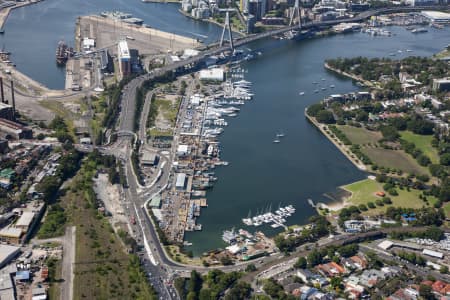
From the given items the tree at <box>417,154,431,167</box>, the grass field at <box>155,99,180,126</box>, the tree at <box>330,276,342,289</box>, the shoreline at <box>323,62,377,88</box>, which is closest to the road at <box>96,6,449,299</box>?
the grass field at <box>155,99,180,126</box>

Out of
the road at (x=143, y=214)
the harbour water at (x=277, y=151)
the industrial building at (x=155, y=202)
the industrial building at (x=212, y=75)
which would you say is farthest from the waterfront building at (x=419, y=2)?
the industrial building at (x=155, y=202)

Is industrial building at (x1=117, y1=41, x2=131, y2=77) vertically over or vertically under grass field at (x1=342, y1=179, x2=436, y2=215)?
over

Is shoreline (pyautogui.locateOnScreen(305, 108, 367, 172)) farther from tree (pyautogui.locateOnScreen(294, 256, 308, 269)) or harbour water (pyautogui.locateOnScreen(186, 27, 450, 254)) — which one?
tree (pyautogui.locateOnScreen(294, 256, 308, 269))

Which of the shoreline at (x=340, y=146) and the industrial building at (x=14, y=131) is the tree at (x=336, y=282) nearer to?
the shoreline at (x=340, y=146)

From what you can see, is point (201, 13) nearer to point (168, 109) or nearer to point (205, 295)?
point (168, 109)

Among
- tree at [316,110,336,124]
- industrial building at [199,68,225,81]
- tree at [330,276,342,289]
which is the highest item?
industrial building at [199,68,225,81]

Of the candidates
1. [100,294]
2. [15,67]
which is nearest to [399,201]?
[100,294]

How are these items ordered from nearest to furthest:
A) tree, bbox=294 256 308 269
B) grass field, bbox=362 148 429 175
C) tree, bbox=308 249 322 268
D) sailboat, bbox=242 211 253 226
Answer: tree, bbox=294 256 308 269, tree, bbox=308 249 322 268, sailboat, bbox=242 211 253 226, grass field, bbox=362 148 429 175

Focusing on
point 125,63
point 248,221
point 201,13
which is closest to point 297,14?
point 201,13
